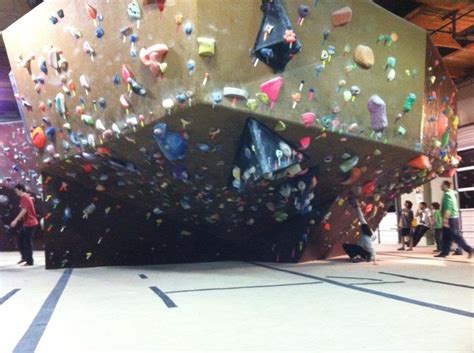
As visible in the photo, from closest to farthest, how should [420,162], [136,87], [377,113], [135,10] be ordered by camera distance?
[135,10]
[136,87]
[377,113]
[420,162]

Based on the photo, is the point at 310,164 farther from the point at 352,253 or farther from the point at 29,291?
the point at 29,291

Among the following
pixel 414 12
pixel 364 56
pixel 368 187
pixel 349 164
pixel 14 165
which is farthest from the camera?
pixel 14 165

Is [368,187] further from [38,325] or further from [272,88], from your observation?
[38,325]

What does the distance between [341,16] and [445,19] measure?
4.92 m

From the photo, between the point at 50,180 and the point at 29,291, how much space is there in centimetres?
246

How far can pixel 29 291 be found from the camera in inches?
181

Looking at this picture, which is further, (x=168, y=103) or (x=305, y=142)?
(x=305, y=142)

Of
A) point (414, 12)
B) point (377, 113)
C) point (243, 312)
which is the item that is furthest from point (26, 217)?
point (414, 12)

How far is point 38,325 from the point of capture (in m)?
2.99

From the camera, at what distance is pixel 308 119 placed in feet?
15.4

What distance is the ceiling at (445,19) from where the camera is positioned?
7.97m

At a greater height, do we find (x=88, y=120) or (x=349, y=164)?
(x=88, y=120)

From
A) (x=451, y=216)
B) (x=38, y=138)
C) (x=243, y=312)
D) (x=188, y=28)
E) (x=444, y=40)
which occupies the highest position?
(x=444, y=40)

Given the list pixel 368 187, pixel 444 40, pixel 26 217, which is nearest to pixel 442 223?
pixel 368 187
